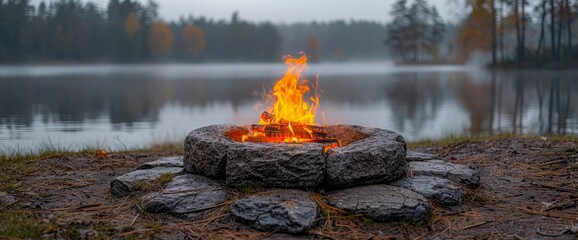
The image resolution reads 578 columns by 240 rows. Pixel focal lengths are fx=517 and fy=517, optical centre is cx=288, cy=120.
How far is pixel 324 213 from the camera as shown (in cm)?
387

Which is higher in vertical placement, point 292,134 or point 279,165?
point 292,134

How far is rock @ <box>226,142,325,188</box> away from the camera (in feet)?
13.7

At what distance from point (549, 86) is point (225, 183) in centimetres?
2206

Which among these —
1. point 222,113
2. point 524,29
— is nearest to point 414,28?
point 524,29

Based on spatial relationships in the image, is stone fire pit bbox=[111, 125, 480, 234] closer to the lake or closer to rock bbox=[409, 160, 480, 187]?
rock bbox=[409, 160, 480, 187]

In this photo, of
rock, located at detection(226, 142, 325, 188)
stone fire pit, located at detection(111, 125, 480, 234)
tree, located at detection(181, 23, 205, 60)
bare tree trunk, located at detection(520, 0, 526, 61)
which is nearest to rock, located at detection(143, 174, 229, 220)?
stone fire pit, located at detection(111, 125, 480, 234)

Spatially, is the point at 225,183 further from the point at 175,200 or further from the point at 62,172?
the point at 62,172

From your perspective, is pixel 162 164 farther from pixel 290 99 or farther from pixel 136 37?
pixel 136 37

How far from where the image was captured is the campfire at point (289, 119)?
200 inches

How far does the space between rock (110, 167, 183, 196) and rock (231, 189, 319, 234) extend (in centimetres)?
116

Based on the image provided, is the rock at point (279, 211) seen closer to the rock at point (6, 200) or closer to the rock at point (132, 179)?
the rock at point (132, 179)

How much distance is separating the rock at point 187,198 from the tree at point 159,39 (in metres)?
56.6

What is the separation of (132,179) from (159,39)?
58275mm

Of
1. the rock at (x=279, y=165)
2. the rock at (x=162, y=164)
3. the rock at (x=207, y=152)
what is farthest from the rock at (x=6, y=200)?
the rock at (x=279, y=165)
